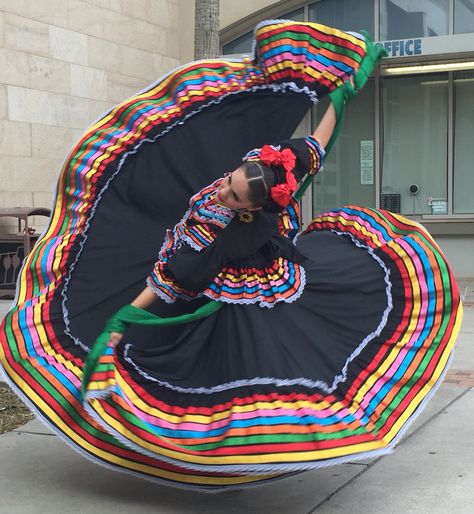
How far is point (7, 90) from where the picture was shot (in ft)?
34.5

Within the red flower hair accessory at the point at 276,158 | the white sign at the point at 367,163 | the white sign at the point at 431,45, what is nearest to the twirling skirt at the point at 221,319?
the red flower hair accessory at the point at 276,158

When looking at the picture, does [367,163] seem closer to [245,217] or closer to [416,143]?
[416,143]

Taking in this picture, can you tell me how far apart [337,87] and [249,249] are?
0.98m

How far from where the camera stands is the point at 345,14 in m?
13.5

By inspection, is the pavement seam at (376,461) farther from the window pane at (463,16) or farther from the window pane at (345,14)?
the window pane at (345,14)

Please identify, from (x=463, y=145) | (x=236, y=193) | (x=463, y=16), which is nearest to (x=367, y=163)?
(x=463, y=145)

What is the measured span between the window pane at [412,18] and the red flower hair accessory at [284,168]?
34.1 ft

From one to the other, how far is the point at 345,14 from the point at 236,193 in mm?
10974

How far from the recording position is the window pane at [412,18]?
12.9 metres

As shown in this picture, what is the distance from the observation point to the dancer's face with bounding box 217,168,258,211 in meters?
3.27

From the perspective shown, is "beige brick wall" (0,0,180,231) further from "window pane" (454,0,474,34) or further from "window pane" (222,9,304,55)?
"window pane" (454,0,474,34)

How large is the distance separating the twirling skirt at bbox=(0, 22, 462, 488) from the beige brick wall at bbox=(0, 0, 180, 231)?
271 inches

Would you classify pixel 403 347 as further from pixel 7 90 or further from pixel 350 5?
pixel 350 5

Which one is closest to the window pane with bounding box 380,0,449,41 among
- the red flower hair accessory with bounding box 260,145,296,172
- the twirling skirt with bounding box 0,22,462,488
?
the twirling skirt with bounding box 0,22,462,488
